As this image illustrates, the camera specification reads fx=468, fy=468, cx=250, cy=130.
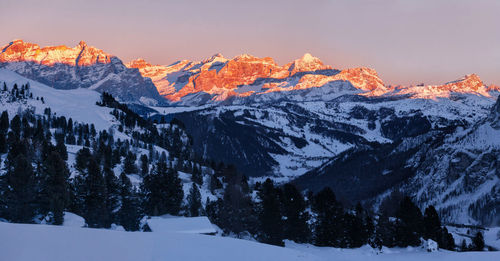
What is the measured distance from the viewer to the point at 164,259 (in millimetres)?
36750

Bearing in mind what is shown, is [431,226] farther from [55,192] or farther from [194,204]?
[55,192]

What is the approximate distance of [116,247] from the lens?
36469mm

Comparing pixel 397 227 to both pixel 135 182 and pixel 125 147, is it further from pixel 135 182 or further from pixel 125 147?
pixel 125 147

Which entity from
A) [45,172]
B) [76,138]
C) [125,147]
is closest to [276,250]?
[45,172]

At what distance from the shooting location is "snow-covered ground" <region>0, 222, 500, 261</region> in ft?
110

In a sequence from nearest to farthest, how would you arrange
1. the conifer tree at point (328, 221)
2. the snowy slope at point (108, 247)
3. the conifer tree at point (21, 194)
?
the snowy slope at point (108, 247) → the conifer tree at point (21, 194) → the conifer tree at point (328, 221)

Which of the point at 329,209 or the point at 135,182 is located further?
the point at 135,182

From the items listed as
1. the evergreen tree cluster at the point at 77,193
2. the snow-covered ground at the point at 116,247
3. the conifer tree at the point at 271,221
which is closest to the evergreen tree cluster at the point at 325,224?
the conifer tree at the point at 271,221

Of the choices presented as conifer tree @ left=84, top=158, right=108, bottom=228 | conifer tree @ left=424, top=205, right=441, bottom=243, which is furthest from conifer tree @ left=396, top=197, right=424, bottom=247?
conifer tree @ left=84, top=158, right=108, bottom=228

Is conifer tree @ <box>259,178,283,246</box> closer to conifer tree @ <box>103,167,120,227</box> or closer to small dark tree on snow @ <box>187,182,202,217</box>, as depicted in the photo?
small dark tree on snow @ <box>187,182,202,217</box>

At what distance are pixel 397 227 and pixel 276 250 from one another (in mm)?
35122

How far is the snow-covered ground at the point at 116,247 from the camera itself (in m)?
33.5

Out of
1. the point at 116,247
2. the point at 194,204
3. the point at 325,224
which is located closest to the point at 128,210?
the point at 194,204

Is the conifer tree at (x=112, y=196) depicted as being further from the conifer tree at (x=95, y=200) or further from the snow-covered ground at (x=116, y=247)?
the snow-covered ground at (x=116, y=247)
